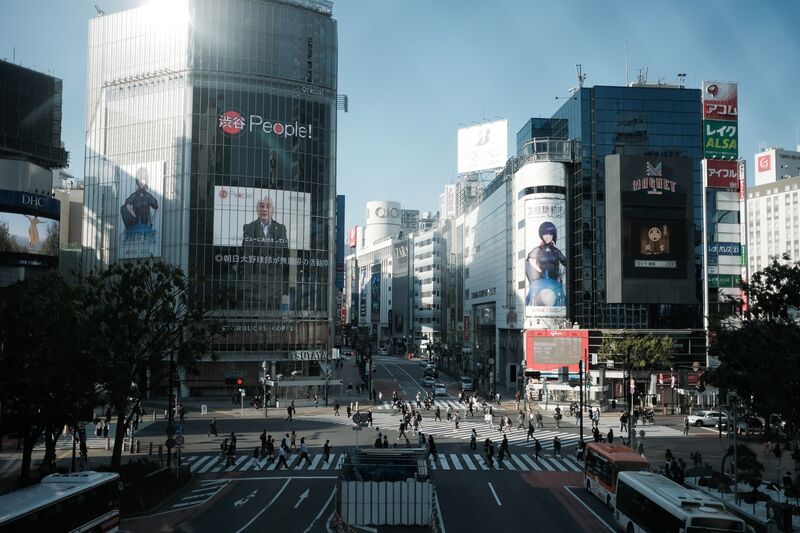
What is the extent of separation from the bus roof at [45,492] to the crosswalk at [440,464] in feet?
49.4

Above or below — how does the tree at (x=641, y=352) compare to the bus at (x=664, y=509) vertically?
above

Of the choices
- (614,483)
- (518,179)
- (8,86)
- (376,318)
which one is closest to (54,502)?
(614,483)

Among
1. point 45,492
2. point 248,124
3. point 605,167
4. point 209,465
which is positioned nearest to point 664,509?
point 45,492

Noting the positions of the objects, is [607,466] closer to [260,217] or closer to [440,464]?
[440,464]

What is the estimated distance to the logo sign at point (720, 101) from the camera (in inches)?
2500

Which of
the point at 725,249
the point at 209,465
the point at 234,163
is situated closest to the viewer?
the point at 209,465

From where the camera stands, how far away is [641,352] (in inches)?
2638

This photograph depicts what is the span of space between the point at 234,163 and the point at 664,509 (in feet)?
213

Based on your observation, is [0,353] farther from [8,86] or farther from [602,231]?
[8,86]

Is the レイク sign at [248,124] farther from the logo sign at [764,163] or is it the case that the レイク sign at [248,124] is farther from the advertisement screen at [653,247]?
the logo sign at [764,163]

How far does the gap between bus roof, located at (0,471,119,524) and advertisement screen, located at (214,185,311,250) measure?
5501 centimetres

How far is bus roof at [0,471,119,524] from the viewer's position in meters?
18.6

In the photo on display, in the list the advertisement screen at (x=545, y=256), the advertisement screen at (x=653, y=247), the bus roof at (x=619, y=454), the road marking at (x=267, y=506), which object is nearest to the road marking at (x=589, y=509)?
the bus roof at (x=619, y=454)

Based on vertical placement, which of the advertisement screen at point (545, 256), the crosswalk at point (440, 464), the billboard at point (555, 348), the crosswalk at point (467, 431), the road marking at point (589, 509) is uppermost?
the advertisement screen at point (545, 256)
